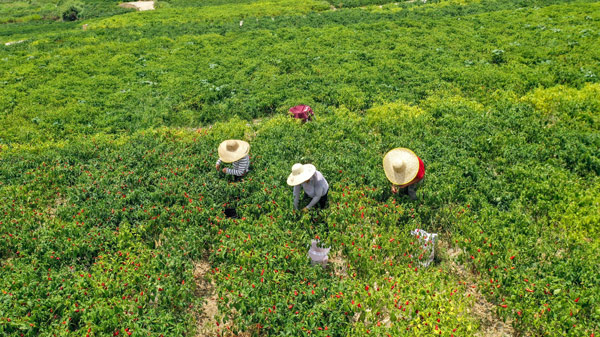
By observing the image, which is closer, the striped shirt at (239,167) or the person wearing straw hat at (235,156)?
Answer: the person wearing straw hat at (235,156)

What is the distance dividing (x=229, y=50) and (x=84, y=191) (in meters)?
13.9

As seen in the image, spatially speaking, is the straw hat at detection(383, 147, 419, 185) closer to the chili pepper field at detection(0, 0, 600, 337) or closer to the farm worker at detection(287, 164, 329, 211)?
the chili pepper field at detection(0, 0, 600, 337)

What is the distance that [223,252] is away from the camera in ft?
23.5

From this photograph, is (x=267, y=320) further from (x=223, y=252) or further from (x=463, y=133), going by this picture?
(x=463, y=133)

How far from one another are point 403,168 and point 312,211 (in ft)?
7.28

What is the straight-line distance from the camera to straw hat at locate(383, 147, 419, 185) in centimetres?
808

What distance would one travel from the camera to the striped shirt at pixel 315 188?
8.23m

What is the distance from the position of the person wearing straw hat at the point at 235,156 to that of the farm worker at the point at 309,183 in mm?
1676

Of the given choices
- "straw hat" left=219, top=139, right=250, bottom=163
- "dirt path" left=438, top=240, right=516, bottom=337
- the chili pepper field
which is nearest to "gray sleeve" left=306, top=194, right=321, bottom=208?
the chili pepper field

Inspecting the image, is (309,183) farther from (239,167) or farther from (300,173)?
(239,167)

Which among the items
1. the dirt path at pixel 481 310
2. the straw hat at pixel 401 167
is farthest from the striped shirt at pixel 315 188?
the dirt path at pixel 481 310

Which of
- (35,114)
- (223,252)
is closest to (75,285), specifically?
(223,252)

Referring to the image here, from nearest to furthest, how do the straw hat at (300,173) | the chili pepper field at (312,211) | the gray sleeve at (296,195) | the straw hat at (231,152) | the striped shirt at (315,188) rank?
the chili pepper field at (312,211)
the straw hat at (300,173)
the striped shirt at (315,188)
the gray sleeve at (296,195)
the straw hat at (231,152)

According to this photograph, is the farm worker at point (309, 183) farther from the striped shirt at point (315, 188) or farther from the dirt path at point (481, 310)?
the dirt path at point (481, 310)
